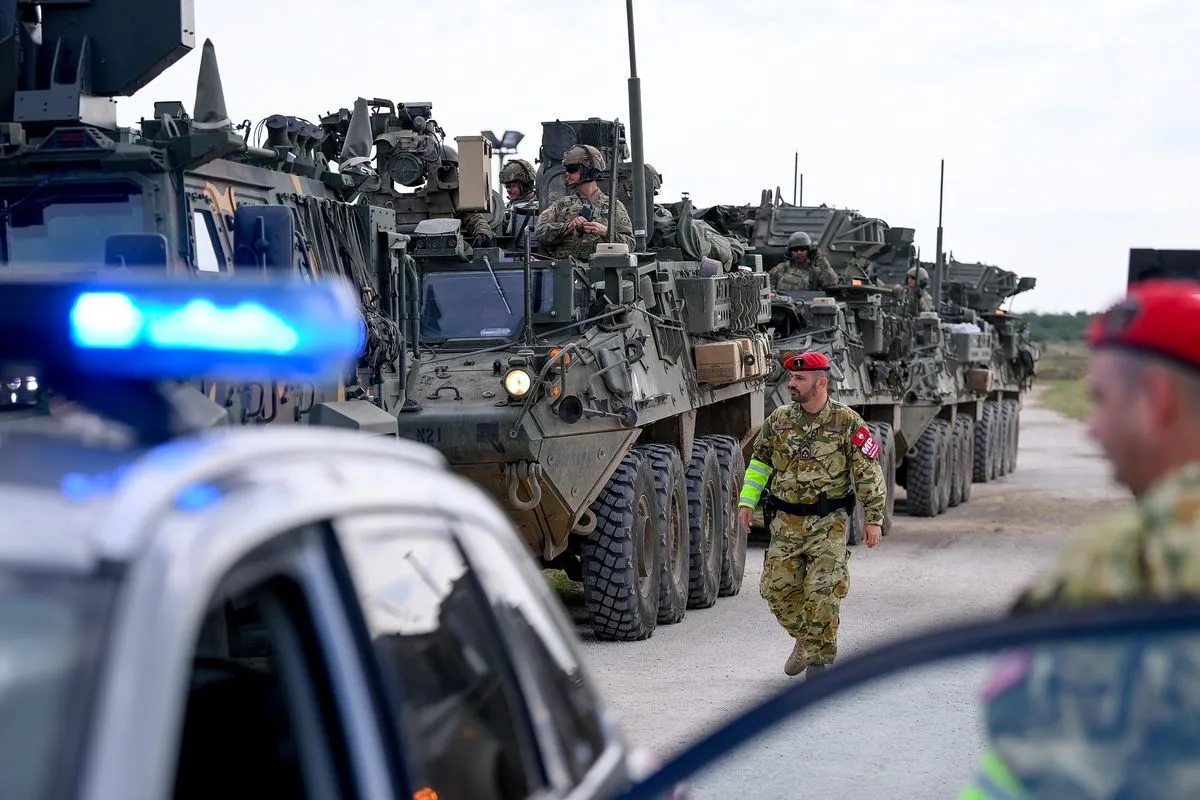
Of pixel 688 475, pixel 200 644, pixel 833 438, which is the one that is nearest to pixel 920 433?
pixel 688 475

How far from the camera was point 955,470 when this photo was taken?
71.6 ft

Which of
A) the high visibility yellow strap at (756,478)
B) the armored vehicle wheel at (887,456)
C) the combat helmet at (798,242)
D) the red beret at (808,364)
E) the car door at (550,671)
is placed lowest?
the armored vehicle wheel at (887,456)

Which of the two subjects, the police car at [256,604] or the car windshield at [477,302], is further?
the car windshield at [477,302]

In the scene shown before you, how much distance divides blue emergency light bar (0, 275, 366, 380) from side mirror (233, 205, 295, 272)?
4931 millimetres

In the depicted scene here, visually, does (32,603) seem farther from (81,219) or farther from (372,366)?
(372,366)

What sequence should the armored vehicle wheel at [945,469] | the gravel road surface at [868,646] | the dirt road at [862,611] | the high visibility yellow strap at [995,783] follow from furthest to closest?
the armored vehicle wheel at [945,469], the dirt road at [862,611], the gravel road surface at [868,646], the high visibility yellow strap at [995,783]

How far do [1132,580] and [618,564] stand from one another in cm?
807

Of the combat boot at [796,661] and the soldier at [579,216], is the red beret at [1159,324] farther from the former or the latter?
the soldier at [579,216]

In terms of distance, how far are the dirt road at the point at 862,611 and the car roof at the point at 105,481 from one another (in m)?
1.03

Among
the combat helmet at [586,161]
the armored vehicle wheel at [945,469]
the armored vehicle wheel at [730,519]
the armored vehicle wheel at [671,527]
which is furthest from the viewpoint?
the armored vehicle wheel at [945,469]

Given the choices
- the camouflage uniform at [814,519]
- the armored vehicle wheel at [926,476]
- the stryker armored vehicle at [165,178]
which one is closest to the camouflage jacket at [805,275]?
the armored vehicle wheel at [926,476]

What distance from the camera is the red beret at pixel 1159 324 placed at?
7.05ft

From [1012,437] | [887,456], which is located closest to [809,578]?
[887,456]

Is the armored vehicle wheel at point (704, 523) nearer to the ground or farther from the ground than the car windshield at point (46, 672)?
nearer to the ground
